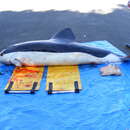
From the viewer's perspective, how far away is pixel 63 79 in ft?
9.13

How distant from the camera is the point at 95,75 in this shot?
2916 millimetres

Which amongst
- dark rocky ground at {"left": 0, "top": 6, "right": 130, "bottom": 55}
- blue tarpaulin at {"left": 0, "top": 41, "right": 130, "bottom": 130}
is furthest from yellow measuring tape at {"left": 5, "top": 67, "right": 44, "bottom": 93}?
dark rocky ground at {"left": 0, "top": 6, "right": 130, "bottom": 55}

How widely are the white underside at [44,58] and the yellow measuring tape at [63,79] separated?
9 cm

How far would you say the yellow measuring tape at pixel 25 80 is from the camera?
260cm

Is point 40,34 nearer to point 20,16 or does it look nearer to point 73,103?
point 20,16

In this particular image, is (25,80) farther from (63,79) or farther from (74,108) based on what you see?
(74,108)

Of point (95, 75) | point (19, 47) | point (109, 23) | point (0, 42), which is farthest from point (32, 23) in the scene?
point (95, 75)

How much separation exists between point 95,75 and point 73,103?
683 millimetres

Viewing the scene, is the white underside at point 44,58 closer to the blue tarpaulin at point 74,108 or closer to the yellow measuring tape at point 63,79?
the yellow measuring tape at point 63,79

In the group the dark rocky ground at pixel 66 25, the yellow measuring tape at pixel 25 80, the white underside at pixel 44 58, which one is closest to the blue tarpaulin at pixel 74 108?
the yellow measuring tape at pixel 25 80

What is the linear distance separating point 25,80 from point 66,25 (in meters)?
3.23

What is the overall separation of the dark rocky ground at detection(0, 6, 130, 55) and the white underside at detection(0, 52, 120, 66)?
1.32 metres

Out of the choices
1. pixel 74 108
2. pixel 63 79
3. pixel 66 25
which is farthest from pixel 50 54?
pixel 66 25

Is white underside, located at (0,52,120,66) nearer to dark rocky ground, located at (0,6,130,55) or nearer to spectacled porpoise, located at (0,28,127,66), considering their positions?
spectacled porpoise, located at (0,28,127,66)
